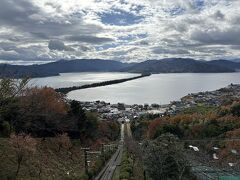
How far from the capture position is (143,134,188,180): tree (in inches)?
741

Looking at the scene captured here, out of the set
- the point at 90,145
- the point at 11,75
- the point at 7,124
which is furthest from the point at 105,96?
the point at 11,75

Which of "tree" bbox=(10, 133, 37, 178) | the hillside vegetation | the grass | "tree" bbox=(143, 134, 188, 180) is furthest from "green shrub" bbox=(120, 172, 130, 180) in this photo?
"tree" bbox=(10, 133, 37, 178)

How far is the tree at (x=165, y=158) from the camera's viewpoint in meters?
18.8

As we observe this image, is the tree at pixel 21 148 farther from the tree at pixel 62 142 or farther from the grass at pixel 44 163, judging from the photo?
the tree at pixel 62 142

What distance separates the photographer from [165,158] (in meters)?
18.8

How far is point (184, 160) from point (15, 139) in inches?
353

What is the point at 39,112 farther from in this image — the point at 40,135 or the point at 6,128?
the point at 6,128

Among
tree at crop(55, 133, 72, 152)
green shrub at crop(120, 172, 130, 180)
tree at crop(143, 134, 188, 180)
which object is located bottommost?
green shrub at crop(120, 172, 130, 180)

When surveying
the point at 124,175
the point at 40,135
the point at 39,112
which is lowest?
the point at 124,175

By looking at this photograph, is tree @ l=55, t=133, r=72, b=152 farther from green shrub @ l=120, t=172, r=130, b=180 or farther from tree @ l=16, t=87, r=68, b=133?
green shrub @ l=120, t=172, r=130, b=180

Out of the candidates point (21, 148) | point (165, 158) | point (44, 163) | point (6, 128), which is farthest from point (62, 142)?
point (165, 158)

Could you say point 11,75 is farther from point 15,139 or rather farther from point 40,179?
point 40,179

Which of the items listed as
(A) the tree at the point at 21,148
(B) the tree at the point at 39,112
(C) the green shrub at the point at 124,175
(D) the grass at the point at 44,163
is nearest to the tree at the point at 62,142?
(D) the grass at the point at 44,163

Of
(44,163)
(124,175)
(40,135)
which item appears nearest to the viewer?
(124,175)
